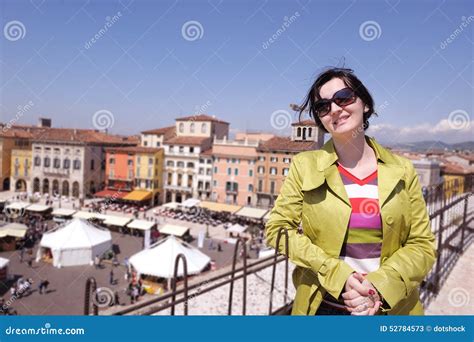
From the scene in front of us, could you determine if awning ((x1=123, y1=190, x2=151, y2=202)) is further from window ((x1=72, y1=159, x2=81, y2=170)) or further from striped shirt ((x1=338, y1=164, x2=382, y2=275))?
striped shirt ((x1=338, y1=164, x2=382, y2=275))

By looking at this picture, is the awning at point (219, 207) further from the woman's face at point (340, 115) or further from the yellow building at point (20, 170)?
the woman's face at point (340, 115)

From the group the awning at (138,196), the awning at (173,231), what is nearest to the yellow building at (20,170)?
the awning at (138,196)

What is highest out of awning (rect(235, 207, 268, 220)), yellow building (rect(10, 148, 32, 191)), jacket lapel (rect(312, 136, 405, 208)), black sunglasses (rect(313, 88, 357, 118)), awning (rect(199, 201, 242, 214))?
black sunglasses (rect(313, 88, 357, 118))

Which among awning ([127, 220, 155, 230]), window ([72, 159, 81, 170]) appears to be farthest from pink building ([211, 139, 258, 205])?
window ([72, 159, 81, 170])

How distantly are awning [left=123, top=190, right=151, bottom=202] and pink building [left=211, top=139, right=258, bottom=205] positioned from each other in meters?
4.81

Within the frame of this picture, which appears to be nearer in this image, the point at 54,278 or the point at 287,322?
the point at 287,322

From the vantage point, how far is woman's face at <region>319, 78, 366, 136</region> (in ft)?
4.65

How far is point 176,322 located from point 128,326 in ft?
0.59

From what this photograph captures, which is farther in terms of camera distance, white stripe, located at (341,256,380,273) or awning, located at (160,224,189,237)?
awning, located at (160,224,189,237)

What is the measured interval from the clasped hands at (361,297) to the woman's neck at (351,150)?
398mm

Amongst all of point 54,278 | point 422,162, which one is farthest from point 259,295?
point 422,162

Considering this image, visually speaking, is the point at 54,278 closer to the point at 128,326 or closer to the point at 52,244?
the point at 52,244

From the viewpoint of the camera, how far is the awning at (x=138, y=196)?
1088 inches

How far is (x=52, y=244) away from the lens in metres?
12.7
